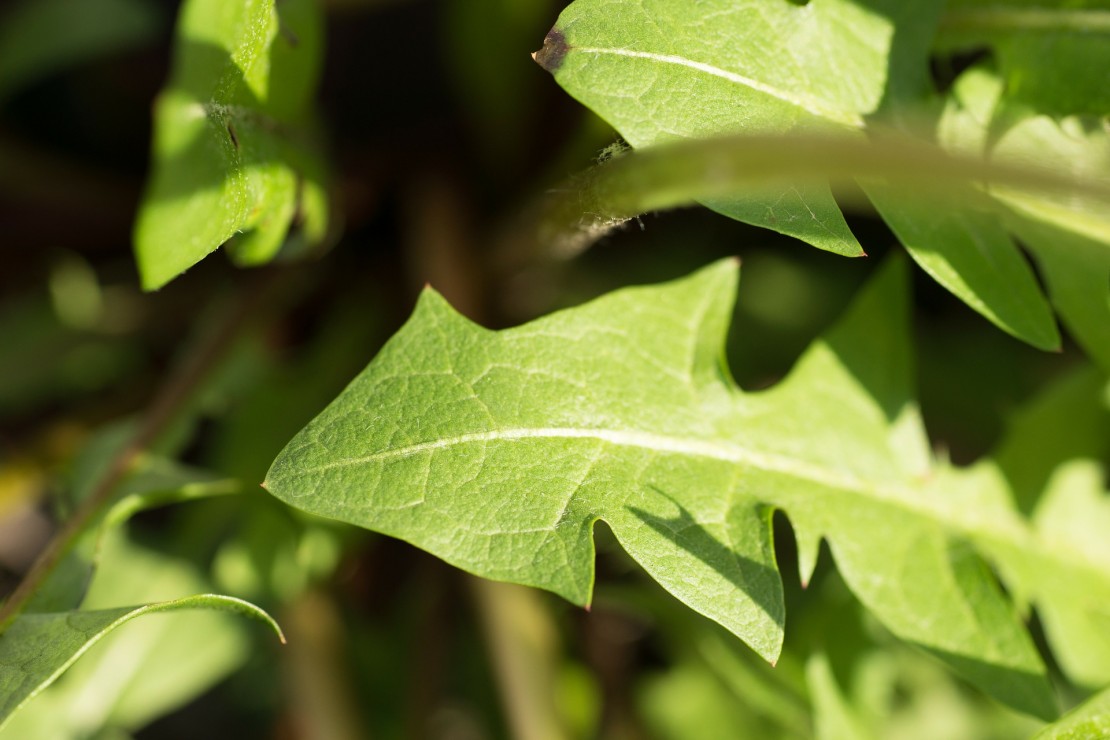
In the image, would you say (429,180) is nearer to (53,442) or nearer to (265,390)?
(265,390)

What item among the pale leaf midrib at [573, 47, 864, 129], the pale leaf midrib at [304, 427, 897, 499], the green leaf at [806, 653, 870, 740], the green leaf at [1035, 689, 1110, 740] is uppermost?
the pale leaf midrib at [573, 47, 864, 129]

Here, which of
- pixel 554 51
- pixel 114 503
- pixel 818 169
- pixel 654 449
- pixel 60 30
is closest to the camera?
pixel 818 169

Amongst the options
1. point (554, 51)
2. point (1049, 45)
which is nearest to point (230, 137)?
point (554, 51)

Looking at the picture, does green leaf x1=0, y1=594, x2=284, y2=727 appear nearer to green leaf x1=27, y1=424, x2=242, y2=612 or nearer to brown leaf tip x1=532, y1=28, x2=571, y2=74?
green leaf x1=27, y1=424, x2=242, y2=612

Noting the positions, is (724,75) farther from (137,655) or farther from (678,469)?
(137,655)

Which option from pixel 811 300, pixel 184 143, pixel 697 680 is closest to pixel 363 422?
pixel 184 143

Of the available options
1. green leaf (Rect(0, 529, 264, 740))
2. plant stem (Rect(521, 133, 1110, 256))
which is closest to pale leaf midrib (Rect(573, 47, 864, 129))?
plant stem (Rect(521, 133, 1110, 256))
